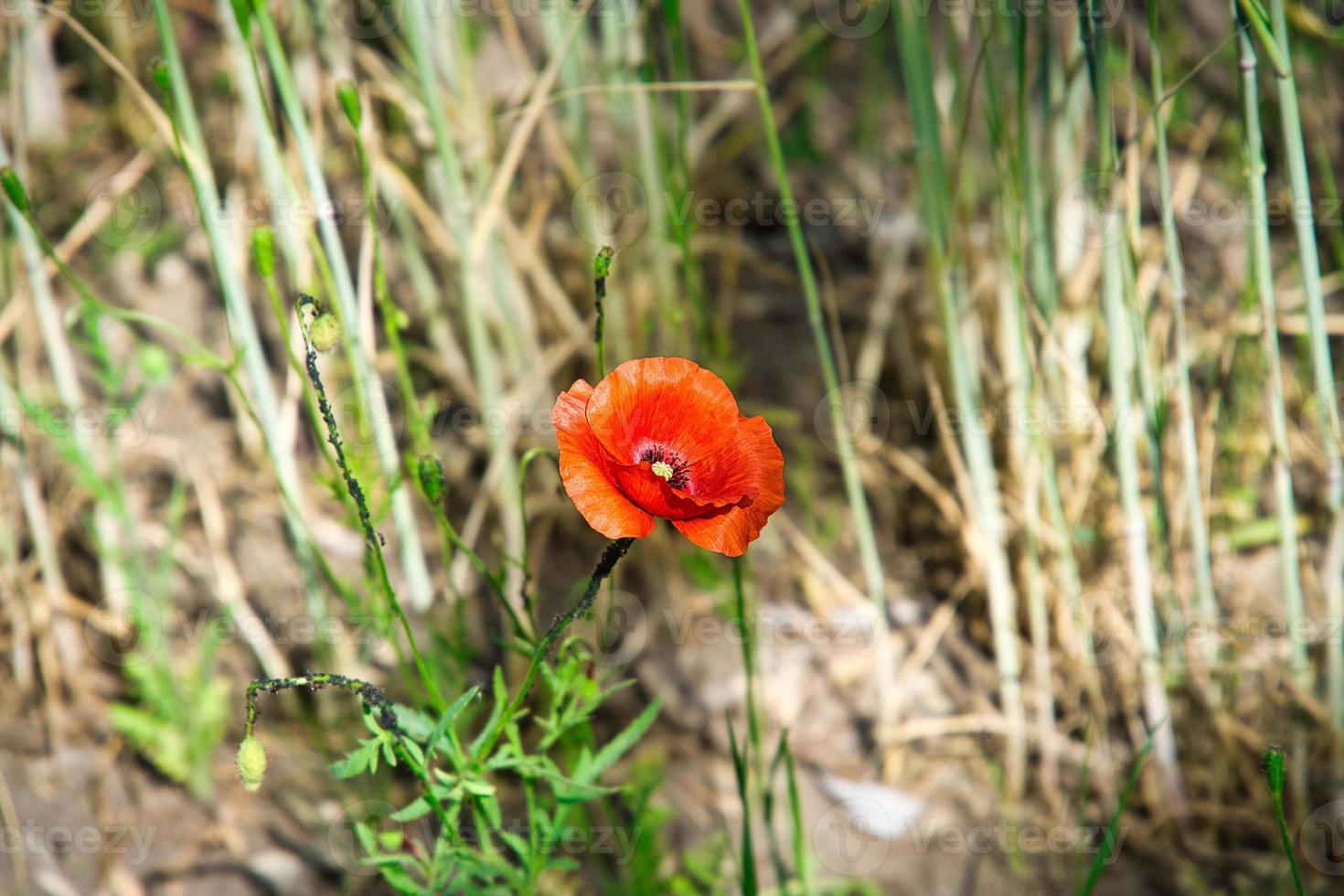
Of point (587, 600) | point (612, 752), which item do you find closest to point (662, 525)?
point (612, 752)

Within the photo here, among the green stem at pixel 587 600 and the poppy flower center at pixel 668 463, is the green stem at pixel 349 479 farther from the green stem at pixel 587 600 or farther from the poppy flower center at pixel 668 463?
the poppy flower center at pixel 668 463

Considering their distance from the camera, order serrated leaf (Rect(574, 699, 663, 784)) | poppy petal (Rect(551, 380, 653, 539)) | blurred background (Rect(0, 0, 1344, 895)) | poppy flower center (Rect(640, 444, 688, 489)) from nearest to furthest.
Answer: poppy petal (Rect(551, 380, 653, 539)), poppy flower center (Rect(640, 444, 688, 489)), serrated leaf (Rect(574, 699, 663, 784)), blurred background (Rect(0, 0, 1344, 895))

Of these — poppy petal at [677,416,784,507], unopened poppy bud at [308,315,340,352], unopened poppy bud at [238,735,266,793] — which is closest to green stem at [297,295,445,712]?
unopened poppy bud at [308,315,340,352]

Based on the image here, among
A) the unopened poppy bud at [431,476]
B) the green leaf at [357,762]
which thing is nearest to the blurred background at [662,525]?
the unopened poppy bud at [431,476]

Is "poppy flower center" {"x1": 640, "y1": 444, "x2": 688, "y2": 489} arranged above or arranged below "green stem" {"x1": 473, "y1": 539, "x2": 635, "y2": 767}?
above

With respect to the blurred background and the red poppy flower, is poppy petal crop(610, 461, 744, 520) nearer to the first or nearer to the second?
the red poppy flower

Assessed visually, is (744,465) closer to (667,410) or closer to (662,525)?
(667,410)

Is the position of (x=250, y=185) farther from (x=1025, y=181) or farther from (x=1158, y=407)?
(x=1158, y=407)
